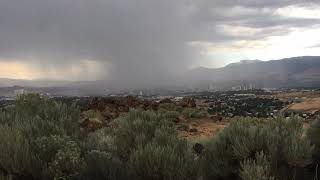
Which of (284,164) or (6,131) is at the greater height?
(6,131)

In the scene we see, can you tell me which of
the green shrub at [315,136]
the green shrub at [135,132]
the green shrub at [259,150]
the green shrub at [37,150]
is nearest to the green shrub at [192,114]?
the green shrub at [315,136]

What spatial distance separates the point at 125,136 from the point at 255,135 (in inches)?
105

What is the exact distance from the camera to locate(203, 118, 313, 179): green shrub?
9062 millimetres

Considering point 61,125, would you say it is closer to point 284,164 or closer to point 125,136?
point 125,136

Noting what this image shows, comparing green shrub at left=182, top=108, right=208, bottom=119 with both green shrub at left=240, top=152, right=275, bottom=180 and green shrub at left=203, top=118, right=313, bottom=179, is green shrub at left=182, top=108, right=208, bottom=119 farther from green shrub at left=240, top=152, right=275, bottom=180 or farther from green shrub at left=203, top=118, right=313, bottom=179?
green shrub at left=240, top=152, right=275, bottom=180

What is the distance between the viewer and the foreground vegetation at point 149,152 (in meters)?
8.21

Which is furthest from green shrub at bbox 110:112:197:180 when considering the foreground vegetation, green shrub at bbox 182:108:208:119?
green shrub at bbox 182:108:208:119

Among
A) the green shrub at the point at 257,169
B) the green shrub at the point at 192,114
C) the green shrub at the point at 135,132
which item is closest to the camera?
the green shrub at the point at 257,169

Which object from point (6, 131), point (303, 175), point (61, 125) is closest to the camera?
point (6, 131)

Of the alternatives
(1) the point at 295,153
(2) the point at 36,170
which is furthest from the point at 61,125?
(1) the point at 295,153

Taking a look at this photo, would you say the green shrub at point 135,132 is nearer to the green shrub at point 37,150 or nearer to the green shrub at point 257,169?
the green shrub at point 37,150

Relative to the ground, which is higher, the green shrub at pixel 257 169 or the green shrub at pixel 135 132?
the green shrub at pixel 135 132

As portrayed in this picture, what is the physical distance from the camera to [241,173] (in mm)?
8656

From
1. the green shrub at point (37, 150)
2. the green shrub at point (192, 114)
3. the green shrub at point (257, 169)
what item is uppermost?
the green shrub at point (37, 150)
